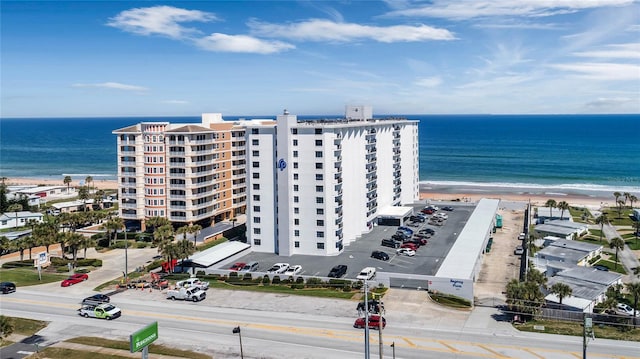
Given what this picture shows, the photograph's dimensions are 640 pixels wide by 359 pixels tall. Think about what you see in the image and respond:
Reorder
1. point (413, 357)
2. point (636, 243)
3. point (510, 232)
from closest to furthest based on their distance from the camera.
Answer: point (413, 357) → point (636, 243) → point (510, 232)

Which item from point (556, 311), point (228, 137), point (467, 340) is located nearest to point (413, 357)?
point (467, 340)

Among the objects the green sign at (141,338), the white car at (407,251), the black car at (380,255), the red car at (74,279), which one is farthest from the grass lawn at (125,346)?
the white car at (407,251)

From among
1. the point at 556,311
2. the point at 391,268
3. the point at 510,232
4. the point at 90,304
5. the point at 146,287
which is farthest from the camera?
the point at 510,232

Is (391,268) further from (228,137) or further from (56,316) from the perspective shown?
(228,137)

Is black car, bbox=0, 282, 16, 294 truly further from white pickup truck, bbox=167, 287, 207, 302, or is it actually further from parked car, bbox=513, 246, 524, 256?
parked car, bbox=513, 246, 524, 256

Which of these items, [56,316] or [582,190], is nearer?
[56,316]

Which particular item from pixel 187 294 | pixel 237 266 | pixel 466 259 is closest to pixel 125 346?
pixel 187 294

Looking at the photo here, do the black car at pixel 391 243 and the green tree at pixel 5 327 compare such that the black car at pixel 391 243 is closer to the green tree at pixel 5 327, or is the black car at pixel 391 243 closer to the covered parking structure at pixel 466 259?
the covered parking structure at pixel 466 259

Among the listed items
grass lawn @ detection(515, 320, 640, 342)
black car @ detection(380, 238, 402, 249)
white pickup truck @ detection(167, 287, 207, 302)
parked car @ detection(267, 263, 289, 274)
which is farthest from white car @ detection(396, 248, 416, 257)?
white pickup truck @ detection(167, 287, 207, 302)
